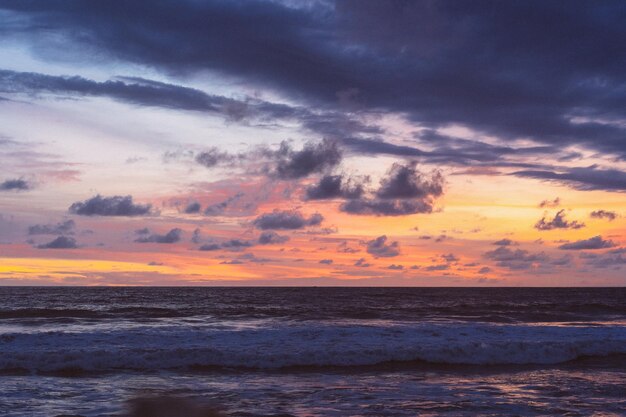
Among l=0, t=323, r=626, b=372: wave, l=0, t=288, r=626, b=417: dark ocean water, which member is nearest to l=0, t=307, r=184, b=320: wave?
l=0, t=288, r=626, b=417: dark ocean water

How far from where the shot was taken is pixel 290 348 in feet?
77.0

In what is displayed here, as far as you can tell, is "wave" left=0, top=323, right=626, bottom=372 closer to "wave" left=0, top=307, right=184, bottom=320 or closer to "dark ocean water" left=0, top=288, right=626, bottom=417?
"dark ocean water" left=0, top=288, right=626, bottom=417

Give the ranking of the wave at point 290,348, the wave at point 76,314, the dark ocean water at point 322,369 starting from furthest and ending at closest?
the wave at point 76,314
the wave at point 290,348
the dark ocean water at point 322,369

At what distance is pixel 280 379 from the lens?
18.3 metres

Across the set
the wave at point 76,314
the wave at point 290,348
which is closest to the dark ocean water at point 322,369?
the wave at point 290,348

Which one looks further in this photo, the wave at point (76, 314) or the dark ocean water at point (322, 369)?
the wave at point (76, 314)

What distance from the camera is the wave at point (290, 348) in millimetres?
21266

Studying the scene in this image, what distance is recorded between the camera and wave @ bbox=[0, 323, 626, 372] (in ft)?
69.8

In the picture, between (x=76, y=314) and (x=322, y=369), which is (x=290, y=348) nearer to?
(x=322, y=369)

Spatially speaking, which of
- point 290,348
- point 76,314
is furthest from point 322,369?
point 76,314

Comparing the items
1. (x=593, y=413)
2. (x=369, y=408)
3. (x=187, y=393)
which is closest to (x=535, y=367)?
(x=593, y=413)

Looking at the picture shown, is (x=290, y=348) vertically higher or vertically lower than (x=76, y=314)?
higher

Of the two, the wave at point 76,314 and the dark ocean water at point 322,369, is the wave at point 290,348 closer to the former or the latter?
the dark ocean water at point 322,369

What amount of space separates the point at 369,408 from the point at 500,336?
15938 millimetres
